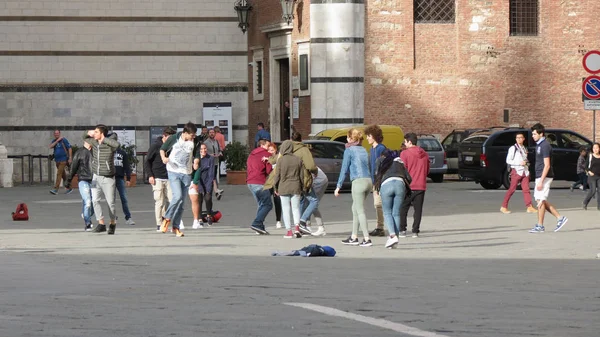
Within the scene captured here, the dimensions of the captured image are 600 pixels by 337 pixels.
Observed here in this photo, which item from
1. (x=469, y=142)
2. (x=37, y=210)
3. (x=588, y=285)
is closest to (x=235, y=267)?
(x=588, y=285)

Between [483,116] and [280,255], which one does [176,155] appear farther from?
[483,116]

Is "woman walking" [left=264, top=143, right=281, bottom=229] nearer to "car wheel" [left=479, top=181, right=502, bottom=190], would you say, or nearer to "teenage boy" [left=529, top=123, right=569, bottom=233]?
"teenage boy" [left=529, top=123, right=569, bottom=233]

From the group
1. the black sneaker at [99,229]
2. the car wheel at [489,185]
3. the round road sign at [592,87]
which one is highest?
the round road sign at [592,87]

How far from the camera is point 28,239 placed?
2134cm

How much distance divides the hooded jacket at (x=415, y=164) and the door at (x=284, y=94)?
20421 millimetres

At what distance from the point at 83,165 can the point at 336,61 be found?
56.1ft

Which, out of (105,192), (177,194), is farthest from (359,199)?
(105,192)

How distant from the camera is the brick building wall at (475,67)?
41812 millimetres

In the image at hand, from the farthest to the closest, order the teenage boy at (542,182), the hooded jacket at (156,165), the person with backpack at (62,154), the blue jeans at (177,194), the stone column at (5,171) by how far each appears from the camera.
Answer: the stone column at (5,171) < the person with backpack at (62,154) < the hooded jacket at (156,165) < the teenage boy at (542,182) < the blue jeans at (177,194)

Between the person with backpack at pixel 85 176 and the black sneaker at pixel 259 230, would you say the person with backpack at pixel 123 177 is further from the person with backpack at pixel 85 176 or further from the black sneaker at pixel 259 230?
the black sneaker at pixel 259 230

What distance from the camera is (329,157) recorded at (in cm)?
3562

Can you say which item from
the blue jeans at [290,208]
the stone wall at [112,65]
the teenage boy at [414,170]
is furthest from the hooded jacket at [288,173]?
the stone wall at [112,65]

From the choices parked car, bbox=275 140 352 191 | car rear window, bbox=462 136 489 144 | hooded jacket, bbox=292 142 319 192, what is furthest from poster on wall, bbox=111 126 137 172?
hooded jacket, bbox=292 142 319 192

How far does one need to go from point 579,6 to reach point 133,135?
13.6m
